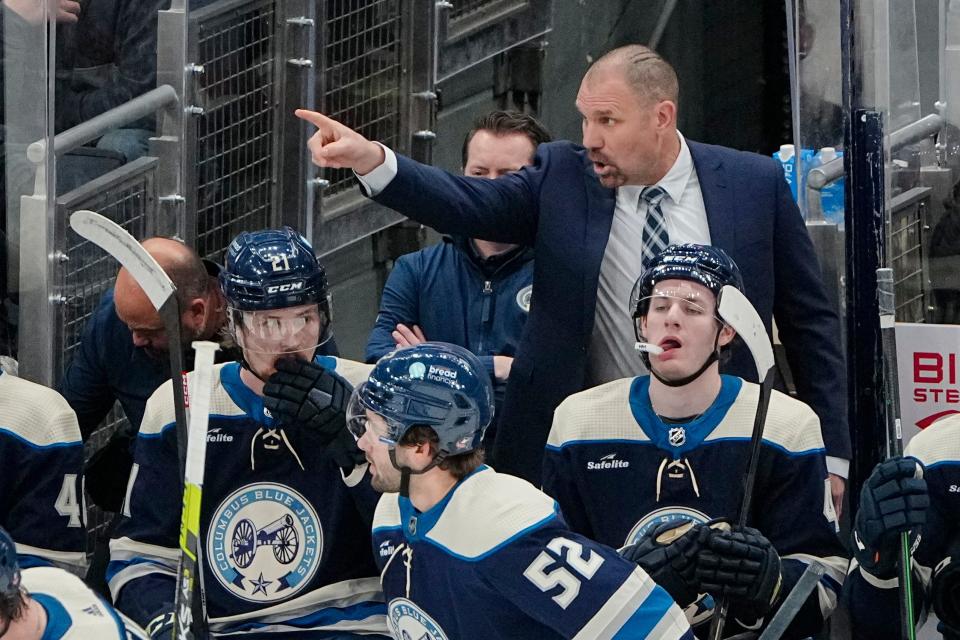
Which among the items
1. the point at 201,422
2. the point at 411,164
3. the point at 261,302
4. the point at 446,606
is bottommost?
the point at 446,606

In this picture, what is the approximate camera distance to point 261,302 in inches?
140

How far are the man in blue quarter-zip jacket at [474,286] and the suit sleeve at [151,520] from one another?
3.03 ft

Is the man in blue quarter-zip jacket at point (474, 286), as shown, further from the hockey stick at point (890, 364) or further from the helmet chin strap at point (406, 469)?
the helmet chin strap at point (406, 469)

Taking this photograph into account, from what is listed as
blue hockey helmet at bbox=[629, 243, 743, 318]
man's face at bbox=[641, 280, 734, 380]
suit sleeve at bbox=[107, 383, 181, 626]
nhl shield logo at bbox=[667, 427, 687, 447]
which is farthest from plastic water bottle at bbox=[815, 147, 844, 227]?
suit sleeve at bbox=[107, 383, 181, 626]

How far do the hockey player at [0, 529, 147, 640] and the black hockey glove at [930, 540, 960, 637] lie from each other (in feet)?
5.01

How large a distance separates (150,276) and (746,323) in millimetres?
1157

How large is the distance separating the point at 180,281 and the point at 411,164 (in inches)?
25.8

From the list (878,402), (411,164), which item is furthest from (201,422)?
(878,402)

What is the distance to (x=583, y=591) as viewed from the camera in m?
2.82

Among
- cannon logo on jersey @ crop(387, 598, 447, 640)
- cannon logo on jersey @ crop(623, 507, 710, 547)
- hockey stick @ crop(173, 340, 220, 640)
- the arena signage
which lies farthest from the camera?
the arena signage

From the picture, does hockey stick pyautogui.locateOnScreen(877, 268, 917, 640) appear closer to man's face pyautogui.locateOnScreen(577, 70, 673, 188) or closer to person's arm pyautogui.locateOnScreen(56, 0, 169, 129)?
man's face pyautogui.locateOnScreen(577, 70, 673, 188)

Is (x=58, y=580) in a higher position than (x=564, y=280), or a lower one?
lower

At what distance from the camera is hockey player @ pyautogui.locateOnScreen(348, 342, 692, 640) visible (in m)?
2.83

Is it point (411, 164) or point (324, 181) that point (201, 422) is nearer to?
point (411, 164)
